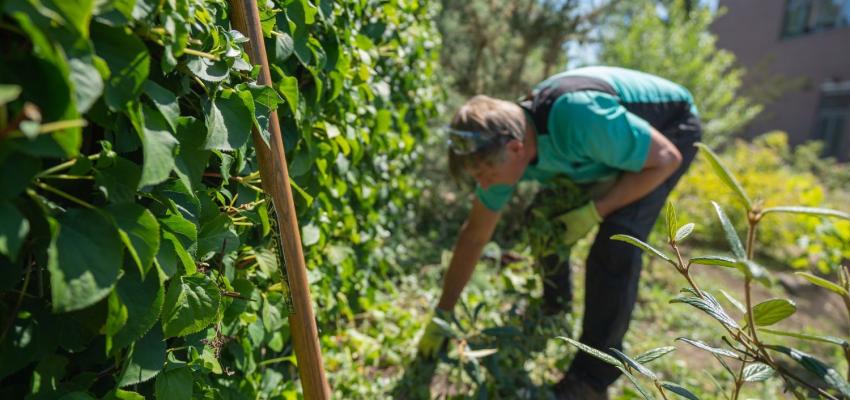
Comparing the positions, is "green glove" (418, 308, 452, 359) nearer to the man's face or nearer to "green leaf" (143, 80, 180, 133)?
the man's face

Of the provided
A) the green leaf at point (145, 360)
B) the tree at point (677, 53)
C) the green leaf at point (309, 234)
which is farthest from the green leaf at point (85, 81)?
the tree at point (677, 53)

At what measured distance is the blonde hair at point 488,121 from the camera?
2.28 metres

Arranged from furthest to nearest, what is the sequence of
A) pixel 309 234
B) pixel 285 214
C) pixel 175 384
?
1. pixel 309 234
2. pixel 285 214
3. pixel 175 384

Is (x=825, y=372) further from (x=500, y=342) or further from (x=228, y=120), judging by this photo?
(x=500, y=342)

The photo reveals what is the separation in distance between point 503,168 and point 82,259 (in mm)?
1857

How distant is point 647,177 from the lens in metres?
2.43

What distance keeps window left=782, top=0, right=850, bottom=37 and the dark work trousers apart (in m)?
18.0

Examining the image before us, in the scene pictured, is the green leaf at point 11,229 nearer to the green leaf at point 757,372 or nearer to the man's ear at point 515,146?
the green leaf at point 757,372

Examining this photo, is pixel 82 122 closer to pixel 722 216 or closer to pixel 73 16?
pixel 73 16

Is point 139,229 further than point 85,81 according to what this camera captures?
Yes

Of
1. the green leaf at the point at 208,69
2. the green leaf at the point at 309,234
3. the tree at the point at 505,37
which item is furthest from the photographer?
the tree at the point at 505,37

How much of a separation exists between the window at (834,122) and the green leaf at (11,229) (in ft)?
65.6

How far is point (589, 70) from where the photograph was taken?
268cm

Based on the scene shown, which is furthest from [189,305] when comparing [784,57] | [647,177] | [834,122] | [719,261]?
[784,57]
